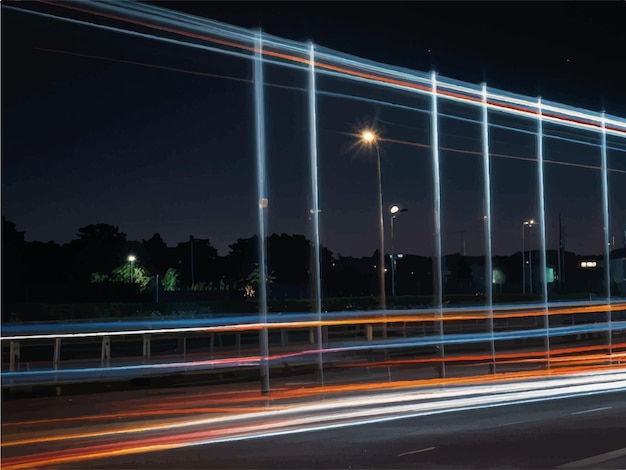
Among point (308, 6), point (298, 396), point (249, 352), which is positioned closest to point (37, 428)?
point (298, 396)

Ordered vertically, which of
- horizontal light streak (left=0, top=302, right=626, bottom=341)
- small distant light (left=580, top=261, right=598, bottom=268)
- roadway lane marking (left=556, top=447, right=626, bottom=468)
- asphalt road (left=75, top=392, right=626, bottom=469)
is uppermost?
small distant light (left=580, top=261, right=598, bottom=268)

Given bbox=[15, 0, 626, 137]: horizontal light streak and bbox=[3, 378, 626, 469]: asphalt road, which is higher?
bbox=[15, 0, 626, 137]: horizontal light streak

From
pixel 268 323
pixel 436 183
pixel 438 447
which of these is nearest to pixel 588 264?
pixel 268 323

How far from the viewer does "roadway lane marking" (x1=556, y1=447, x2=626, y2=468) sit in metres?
7.95

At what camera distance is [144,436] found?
9.89m

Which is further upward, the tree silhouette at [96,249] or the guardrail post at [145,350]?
the tree silhouette at [96,249]

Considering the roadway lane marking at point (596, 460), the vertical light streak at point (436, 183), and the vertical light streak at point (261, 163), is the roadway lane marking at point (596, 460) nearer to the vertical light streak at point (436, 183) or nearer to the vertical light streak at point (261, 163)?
the vertical light streak at point (261, 163)

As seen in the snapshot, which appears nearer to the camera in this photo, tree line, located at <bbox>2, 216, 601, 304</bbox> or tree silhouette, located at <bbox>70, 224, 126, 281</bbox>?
tree line, located at <bbox>2, 216, 601, 304</bbox>

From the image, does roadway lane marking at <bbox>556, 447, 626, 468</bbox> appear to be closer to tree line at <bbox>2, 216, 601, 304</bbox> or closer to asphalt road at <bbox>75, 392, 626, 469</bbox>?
asphalt road at <bbox>75, 392, 626, 469</bbox>

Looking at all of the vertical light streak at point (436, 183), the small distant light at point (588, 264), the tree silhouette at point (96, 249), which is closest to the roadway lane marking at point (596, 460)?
the vertical light streak at point (436, 183)

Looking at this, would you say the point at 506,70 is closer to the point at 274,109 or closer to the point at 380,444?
the point at 274,109

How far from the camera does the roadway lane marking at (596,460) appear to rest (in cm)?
795

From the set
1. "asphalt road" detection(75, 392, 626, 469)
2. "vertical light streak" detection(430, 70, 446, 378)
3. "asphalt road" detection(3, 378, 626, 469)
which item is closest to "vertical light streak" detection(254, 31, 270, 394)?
"asphalt road" detection(3, 378, 626, 469)

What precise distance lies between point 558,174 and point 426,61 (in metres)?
8.98
